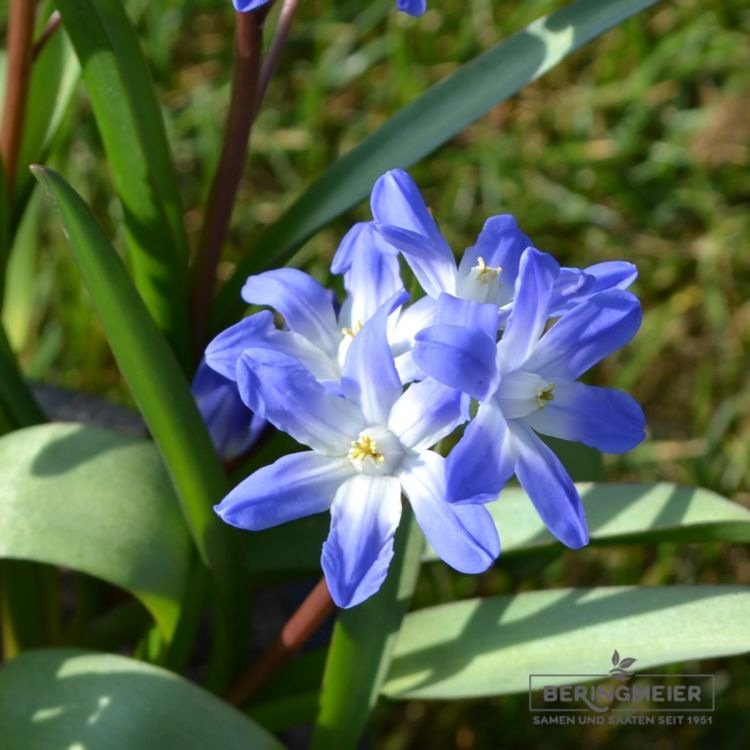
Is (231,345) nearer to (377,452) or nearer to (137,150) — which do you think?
(377,452)

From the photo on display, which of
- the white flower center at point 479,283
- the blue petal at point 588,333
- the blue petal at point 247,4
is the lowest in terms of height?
the blue petal at point 588,333

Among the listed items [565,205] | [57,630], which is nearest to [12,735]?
[57,630]

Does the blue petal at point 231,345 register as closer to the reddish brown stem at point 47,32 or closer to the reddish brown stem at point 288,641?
the reddish brown stem at point 288,641

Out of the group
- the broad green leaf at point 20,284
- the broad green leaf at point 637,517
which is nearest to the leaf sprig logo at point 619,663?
the broad green leaf at point 637,517

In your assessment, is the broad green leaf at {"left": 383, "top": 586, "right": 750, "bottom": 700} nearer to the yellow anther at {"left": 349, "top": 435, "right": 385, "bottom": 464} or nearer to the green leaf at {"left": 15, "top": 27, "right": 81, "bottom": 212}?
the yellow anther at {"left": 349, "top": 435, "right": 385, "bottom": 464}

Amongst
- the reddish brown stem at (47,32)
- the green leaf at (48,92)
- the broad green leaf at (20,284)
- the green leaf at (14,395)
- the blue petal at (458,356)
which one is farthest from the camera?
the broad green leaf at (20,284)

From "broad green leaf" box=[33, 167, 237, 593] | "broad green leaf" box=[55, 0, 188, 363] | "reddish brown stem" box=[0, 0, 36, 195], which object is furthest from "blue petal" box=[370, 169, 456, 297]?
"reddish brown stem" box=[0, 0, 36, 195]

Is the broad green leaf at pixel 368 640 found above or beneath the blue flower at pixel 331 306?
beneath

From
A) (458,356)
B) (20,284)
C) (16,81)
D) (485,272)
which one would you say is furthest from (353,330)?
(20,284)
